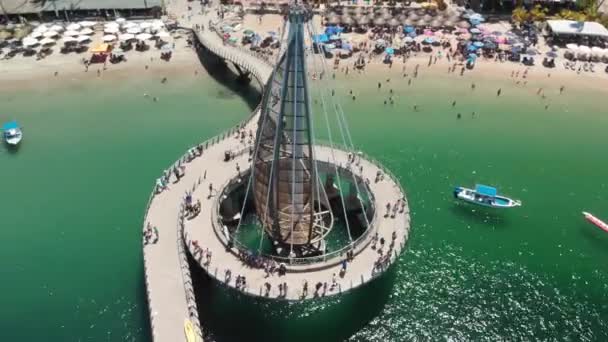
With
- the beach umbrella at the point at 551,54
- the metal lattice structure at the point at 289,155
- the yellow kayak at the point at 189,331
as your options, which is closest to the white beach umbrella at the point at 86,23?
the metal lattice structure at the point at 289,155

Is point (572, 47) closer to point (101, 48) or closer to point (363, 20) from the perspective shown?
point (363, 20)

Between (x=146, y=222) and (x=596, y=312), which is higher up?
(x=146, y=222)

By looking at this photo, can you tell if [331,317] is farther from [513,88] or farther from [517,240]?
[513,88]

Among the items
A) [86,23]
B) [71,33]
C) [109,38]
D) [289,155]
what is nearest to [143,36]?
[109,38]

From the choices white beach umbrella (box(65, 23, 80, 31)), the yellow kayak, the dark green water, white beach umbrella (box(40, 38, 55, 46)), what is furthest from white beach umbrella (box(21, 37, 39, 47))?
the yellow kayak

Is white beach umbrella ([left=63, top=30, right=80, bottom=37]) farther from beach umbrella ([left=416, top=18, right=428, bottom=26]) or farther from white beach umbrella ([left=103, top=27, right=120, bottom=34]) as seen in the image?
beach umbrella ([left=416, top=18, right=428, bottom=26])

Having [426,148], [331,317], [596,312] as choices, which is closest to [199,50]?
[426,148]
